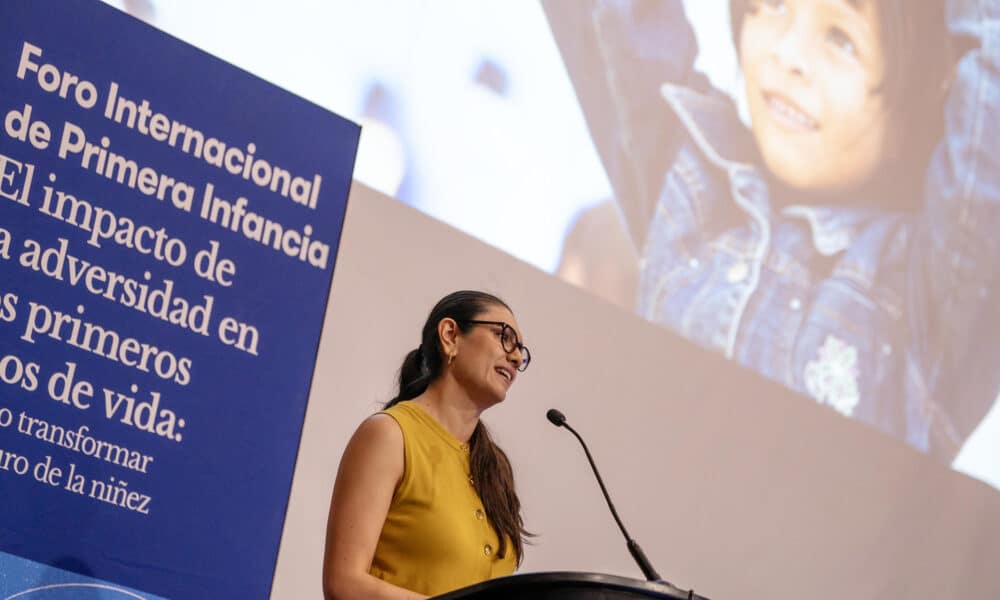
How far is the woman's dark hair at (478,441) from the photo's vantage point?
2434mm

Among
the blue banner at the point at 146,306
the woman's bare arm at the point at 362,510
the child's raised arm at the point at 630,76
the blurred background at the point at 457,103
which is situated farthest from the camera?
the child's raised arm at the point at 630,76

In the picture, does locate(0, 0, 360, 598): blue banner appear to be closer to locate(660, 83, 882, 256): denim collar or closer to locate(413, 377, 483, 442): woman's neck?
locate(413, 377, 483, 442): woman's neck

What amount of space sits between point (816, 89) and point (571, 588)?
10.4ft

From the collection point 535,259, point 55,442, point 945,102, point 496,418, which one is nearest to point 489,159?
point 535,259

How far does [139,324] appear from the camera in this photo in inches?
98.6

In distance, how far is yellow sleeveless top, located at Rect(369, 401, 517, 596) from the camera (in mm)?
2248

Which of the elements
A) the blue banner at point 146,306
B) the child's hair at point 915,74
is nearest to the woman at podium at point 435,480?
the blue banner at point 146,306

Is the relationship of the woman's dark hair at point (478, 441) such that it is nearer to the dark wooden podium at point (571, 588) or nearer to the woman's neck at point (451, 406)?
the woman's neck at point (451, 406)

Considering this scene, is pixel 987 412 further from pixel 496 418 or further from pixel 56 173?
pixel 56 173

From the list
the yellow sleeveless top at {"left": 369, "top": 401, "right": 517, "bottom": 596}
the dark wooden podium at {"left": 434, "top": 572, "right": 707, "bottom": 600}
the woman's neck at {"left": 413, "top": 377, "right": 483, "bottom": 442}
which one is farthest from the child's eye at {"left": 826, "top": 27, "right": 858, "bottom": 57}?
the dark wooden podium at {"left": 434, "top": 572, "right": 707, "bottom": 600}

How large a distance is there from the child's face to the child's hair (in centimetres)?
6

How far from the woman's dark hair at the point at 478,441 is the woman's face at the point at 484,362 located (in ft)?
0.10

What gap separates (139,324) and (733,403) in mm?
Result: 2150

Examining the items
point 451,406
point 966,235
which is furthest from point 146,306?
point 966,235
